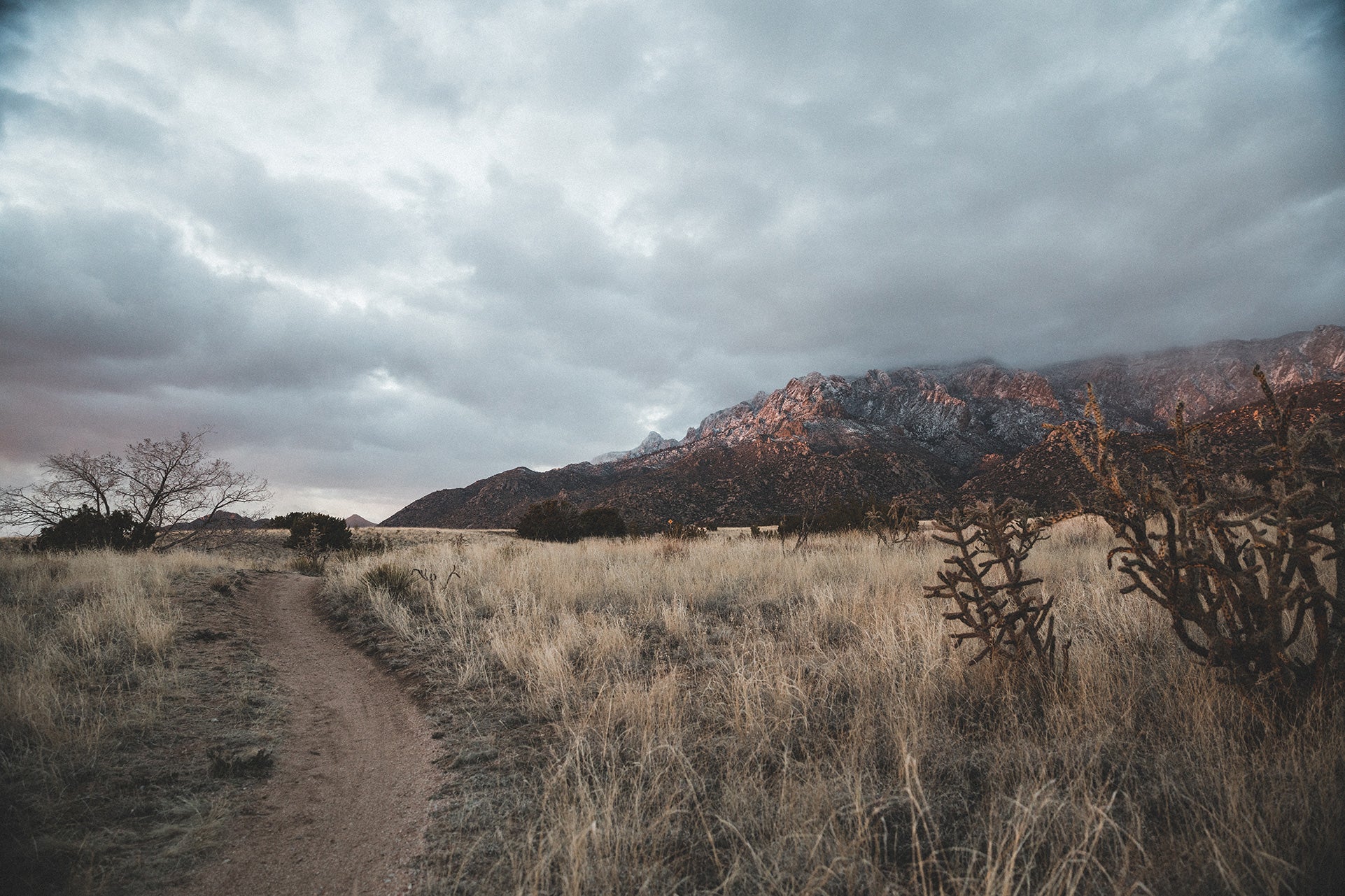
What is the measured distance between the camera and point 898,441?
106m

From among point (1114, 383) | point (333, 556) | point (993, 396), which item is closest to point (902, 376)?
point (993, 396)

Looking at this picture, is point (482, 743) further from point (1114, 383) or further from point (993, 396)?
point (1114, 383)

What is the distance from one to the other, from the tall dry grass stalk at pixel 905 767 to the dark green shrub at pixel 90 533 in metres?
15.8

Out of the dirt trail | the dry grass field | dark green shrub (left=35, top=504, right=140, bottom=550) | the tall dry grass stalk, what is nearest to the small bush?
dark green shrub (left=35, top=504, right=140, bottom=550)

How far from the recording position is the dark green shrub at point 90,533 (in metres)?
13.7

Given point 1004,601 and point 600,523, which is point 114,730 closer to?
point 1004,601

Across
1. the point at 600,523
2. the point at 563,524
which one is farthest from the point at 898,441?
the point at 563,524

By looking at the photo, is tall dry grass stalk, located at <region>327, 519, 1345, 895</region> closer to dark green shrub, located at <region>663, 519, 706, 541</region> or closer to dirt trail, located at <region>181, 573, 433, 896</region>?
dirt trail, located at <region>181, 573, 433, 896</region>

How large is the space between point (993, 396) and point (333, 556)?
166965 mm

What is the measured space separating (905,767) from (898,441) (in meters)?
114

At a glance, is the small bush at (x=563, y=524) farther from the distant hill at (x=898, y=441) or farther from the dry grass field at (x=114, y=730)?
the dry grass field at (x=114, y=730)

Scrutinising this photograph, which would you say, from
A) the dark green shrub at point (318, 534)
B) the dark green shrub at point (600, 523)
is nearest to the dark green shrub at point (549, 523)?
the dark green shrub at point (600, 523)

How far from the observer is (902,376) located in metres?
170

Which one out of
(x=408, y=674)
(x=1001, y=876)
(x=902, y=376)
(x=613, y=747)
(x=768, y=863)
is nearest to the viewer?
(x=1001, y=876)
